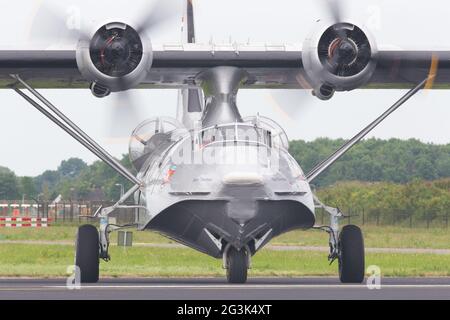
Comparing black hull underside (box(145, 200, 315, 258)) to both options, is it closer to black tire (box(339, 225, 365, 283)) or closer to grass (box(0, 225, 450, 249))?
black tire (box(339, 225, 365, 283))

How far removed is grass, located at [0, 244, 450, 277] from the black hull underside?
17.3 ft

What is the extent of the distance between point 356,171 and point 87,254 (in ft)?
131

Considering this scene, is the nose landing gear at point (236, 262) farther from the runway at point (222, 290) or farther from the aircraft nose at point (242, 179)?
the aircraft nose at point (242, 179)

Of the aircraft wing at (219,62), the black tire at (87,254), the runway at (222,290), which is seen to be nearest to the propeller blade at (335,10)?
the aircraft wing at (219,62)

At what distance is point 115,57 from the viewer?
2412 cm

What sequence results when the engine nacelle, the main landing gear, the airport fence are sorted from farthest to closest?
the airport fence → the main landing gear → the engine nacelle

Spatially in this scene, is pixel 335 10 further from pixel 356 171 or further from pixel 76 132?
pixel 356 171

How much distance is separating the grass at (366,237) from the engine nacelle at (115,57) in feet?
56.5

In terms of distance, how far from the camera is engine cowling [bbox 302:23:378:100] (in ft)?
79.8

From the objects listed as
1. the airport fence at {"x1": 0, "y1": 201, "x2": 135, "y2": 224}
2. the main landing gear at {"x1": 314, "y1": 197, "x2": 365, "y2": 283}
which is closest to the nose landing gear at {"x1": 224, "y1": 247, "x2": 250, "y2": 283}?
the main landing gear at {"x1": 314, "y1": 197, "x2": 365, "y2": 283}

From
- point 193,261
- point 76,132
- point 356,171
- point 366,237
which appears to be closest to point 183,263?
point 193,261
